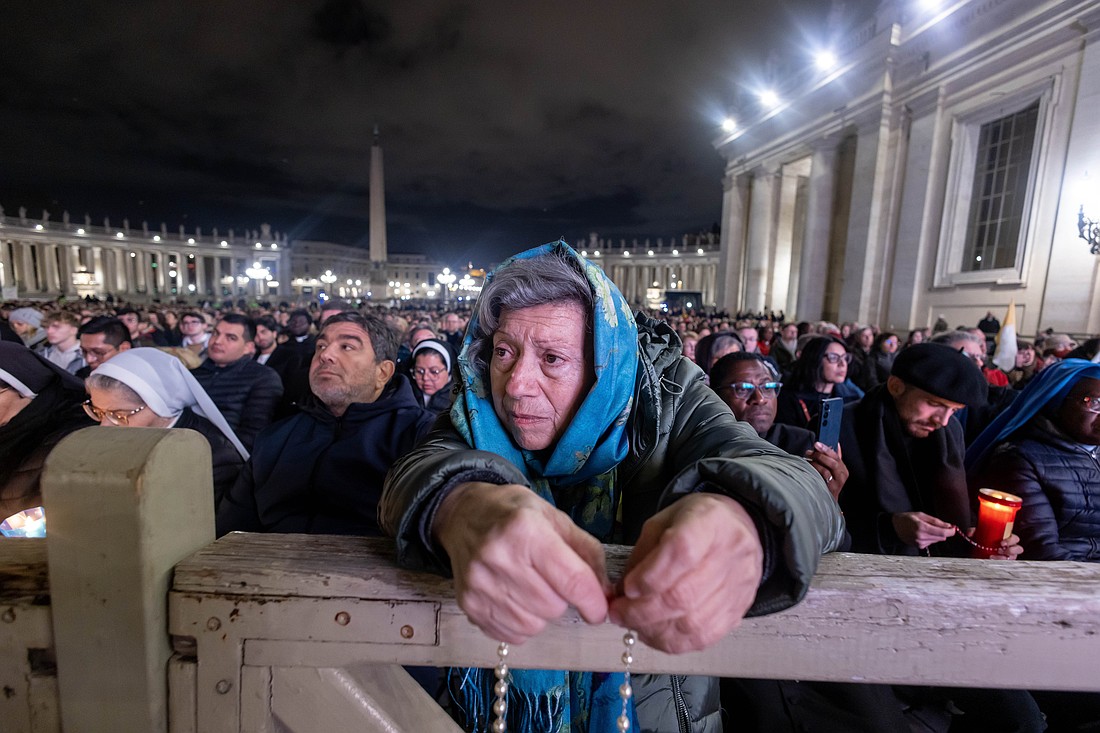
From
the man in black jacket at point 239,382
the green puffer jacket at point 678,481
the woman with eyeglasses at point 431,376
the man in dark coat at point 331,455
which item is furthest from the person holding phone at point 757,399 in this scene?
the man in black jacket at point 239,382

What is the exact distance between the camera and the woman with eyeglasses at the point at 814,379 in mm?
4520

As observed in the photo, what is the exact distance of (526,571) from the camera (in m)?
0.71

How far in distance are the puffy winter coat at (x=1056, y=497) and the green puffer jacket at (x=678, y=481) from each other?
2075 millimetres

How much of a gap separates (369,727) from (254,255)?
85574 mm

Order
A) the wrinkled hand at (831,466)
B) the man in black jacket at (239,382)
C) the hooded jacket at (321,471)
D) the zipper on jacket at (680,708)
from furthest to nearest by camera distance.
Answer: the man in black jacket at (239,382)
the hooded jacket at (321,471)
the wrinkled hand at (831,466)
the zipper on jacket at (680,708)

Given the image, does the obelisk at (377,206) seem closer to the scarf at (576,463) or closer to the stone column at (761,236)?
the stone column at (761,236)

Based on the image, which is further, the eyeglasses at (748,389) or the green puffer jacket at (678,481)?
the eyeglasses at (748,389)

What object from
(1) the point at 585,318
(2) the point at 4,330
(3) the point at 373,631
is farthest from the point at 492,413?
(2) the point at 4,330

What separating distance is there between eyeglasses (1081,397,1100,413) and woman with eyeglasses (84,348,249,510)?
4353 mm

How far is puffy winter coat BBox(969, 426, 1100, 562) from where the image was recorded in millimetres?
2404

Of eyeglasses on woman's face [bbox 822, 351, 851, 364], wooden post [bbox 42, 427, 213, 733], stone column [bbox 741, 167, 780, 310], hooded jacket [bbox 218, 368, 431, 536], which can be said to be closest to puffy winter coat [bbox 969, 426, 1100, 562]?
Answer: eyeglasses on woman's face [bbox 822, 351, 851, 364]

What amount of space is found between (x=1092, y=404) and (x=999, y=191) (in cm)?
1856

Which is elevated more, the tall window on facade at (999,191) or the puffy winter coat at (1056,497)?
the tall window on facade at (999,191)

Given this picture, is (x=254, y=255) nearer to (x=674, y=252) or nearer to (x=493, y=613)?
(x=674, y=252)
